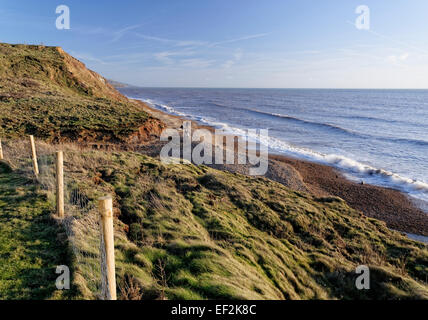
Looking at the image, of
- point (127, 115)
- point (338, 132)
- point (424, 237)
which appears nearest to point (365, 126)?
point (338, 132)

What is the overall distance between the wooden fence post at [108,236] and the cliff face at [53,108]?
1895 centimetres

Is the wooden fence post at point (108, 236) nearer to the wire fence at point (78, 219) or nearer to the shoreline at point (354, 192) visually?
the wire fence at point (78, 219)

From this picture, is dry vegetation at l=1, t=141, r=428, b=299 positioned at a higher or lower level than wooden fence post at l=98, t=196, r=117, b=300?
lower

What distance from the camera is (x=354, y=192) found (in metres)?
18.0

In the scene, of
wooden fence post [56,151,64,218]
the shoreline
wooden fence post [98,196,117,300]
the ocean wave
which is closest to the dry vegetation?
wooden fence post [56,151,64,218]

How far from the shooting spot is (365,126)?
43781mm

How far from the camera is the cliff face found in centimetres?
2025

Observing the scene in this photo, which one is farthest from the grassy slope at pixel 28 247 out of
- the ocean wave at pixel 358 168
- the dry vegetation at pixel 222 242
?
the ocean wave at pixel 358 168

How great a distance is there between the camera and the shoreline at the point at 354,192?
14.5 m

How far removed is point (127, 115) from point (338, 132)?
32.2 m

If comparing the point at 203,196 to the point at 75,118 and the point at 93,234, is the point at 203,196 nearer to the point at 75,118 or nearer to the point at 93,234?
the point at 93,234

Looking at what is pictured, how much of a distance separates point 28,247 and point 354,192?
63.3 ft

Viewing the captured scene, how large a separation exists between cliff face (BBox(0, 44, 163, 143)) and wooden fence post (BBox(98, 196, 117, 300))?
18950 millimetres

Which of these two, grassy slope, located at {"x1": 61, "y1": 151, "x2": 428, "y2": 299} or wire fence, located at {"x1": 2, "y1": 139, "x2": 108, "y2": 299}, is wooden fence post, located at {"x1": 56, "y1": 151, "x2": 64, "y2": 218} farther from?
grassy slope, located at {"x1": 61, "y1": 151, "x2": 428, "y2": 299}
